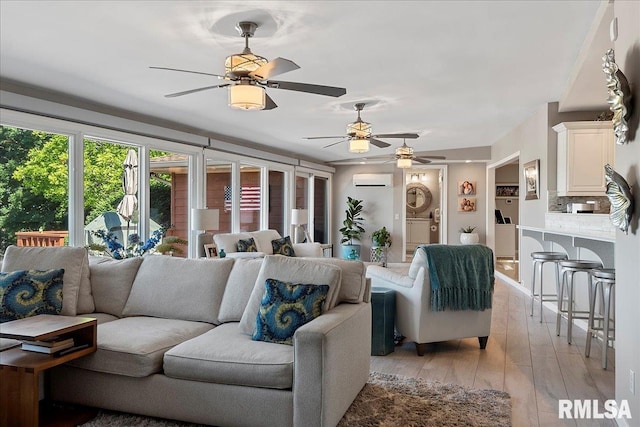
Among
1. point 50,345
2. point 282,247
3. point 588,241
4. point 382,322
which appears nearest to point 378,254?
point 282,247

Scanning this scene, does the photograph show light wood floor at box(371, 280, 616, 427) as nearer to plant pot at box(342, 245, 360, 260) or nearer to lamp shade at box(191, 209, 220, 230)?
lamp shade at box(191, 209, 220, 230)

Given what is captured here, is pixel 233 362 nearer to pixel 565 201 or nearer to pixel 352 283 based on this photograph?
pixel 352 283

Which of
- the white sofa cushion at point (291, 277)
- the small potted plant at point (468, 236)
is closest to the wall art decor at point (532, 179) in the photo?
the small potted plant at point (468, 236)

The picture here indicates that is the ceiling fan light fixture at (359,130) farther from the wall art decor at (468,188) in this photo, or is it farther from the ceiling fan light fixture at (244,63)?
the wall art decor at (468,188)

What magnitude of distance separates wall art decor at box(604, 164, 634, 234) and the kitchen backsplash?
3.91 meters

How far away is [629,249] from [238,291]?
242cm

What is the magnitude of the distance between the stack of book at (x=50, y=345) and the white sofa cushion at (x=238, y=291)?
99 centimetres

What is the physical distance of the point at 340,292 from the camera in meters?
3.28

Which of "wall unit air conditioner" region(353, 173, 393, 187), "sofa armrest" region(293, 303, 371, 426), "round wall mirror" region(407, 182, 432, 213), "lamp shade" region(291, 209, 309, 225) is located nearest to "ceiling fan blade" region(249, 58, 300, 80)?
"sofa armrest" region(293, 303, 371, 426)

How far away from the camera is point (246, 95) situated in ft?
11.0

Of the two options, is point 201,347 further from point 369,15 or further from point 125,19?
point 369,15

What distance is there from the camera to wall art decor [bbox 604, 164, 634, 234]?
8.27 ft

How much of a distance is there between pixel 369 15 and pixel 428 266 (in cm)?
204

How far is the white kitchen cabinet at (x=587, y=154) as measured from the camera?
Result: 19.5 ft
